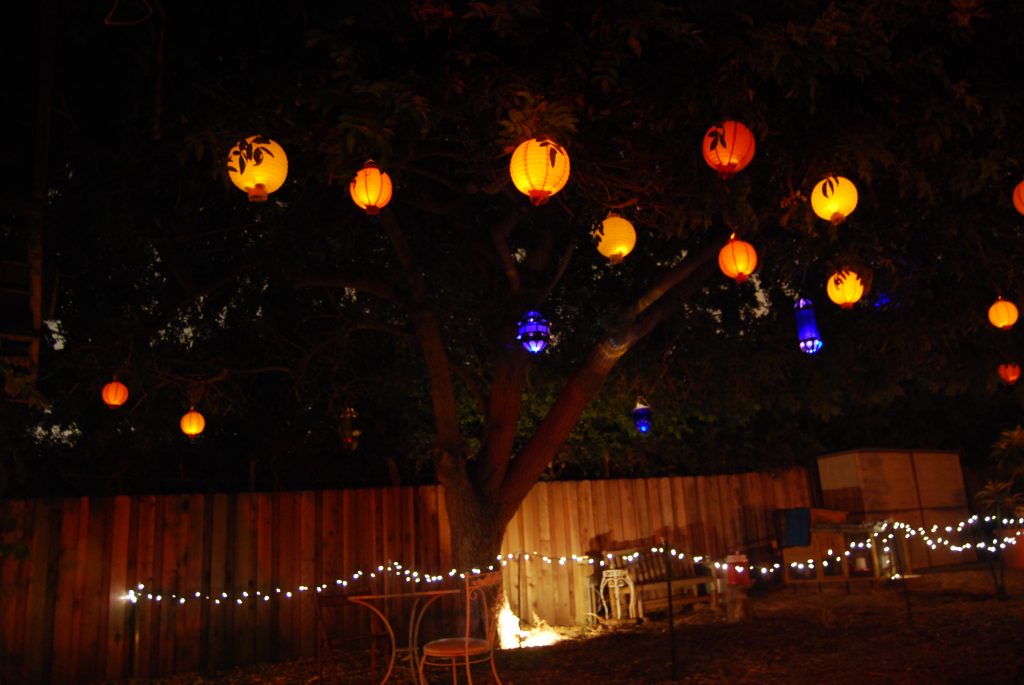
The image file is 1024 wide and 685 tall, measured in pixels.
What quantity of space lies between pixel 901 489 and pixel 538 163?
11079mm

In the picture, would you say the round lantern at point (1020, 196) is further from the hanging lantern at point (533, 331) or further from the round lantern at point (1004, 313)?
the hanging lantern at point (533, 331)

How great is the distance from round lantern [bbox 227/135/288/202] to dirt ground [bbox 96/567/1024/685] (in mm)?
4188

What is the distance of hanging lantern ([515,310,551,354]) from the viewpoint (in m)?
7.82

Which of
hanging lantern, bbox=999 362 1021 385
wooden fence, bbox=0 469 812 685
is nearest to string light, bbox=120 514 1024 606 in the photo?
wooden fence, bbox=0 469 812 685

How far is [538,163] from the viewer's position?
5.01 m

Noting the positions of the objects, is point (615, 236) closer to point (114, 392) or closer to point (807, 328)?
point (807, 328)

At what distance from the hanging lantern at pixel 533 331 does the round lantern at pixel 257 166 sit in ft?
10.5

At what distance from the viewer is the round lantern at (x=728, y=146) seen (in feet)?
17.6

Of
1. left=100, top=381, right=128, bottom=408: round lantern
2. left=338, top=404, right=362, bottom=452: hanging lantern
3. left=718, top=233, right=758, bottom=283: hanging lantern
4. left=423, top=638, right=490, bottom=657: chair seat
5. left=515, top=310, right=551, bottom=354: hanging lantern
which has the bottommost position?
left=423, top=638, right=490, bottom=657: chair seat

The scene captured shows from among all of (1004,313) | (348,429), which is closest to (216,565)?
(348,429)

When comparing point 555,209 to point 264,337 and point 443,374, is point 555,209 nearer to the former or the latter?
point 443,374

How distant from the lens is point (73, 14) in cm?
577

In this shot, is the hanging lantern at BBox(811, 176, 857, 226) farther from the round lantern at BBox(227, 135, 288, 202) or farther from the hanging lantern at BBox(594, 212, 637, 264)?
the round lantern at BBox(227, 135, 288, 202)

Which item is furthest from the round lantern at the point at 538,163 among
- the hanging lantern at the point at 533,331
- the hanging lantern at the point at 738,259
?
the hanging lantern at the point at 533,331
